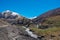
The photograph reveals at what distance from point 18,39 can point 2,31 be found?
1638mm

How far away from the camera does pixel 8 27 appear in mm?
17172

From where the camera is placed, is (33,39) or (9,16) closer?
(33,39)

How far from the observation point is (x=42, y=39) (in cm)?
1780

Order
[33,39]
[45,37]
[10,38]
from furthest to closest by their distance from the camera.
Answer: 1. [45,37]
2. [33,39]
3. [10,38]

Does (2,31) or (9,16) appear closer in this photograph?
(2,31)

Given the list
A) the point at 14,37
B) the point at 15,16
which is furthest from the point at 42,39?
the point at 15,16

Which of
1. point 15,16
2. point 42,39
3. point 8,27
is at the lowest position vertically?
point 42,39

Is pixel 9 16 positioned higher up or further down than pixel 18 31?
higher up

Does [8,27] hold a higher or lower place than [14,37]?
higher

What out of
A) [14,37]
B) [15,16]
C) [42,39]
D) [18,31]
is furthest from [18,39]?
[15,16]

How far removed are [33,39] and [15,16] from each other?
25371 mm

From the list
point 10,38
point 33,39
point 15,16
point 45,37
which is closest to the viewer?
point 10,38

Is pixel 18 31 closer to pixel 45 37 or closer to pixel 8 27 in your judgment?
pixel 8 27

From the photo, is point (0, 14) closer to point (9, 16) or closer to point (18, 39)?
point (9, 16)
